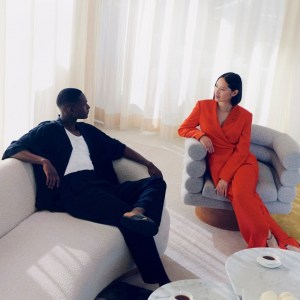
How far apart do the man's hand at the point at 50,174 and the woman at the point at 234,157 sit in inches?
43.7

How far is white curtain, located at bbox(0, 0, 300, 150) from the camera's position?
15.3 feet

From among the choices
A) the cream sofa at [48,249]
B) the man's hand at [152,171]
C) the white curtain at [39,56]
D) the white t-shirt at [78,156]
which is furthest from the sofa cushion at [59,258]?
the white curtain at [39,56]

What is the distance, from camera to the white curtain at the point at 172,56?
467 centimetres

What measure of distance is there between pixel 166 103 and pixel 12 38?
205cm

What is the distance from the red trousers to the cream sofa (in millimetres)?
582

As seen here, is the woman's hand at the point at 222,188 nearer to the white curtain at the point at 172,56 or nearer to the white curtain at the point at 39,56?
the white curtain at the point at 39,56

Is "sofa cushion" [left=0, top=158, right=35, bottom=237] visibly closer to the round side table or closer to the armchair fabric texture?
the round side table

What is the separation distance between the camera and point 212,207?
10.3 feet

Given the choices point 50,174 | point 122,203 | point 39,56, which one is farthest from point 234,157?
point 39,56

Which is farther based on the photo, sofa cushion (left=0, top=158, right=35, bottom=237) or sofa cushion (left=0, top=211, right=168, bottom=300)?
sofa cushion (left=0, top=158, right=35, bottom=237)

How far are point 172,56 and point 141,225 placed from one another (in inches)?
124

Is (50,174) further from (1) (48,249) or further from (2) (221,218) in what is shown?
(2) (221,218)

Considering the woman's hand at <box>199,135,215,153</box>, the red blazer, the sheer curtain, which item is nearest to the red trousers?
the red blazer

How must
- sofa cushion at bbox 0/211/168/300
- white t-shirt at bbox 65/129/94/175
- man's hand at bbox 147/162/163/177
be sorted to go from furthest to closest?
man's hand at bbox 147/162/163/177, white t-shirt at bbox 65/129/94/175, sofa cushion at bbox 0/211/168/300
